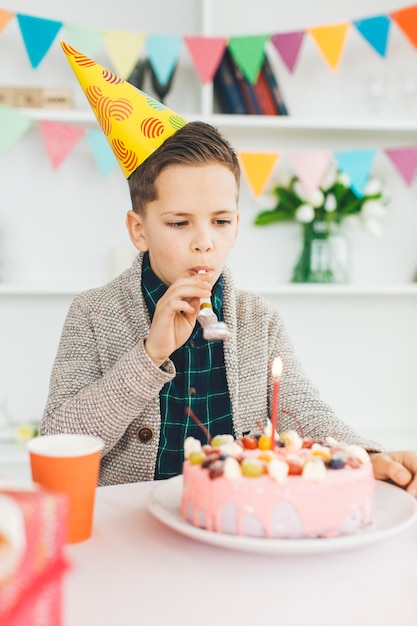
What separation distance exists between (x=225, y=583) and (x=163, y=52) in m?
1.87

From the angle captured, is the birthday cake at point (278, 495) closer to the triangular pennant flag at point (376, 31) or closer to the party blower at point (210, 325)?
the party blower at point (210, 325)

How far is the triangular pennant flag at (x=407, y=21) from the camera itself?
214 centimetres

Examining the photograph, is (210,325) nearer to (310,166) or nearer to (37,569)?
(37,569)

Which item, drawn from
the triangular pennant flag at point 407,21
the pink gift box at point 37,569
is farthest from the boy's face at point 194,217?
the triangular pennant flag at point 407,21

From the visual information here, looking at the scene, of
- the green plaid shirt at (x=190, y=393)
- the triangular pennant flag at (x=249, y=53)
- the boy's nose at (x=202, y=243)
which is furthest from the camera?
the triangular pennant flag at (x=249, y=53)

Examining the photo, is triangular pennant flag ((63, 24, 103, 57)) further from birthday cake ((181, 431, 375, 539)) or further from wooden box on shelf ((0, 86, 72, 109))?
birthday cake ((181, 431, 375, 539))

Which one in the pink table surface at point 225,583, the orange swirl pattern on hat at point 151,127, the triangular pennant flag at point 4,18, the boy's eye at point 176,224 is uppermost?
the triangular pennant flag at point 4,18

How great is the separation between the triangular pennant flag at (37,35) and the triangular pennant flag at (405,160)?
1.11m

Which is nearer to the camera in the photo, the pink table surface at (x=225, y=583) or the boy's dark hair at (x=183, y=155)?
the pink table surface at (x=225, y=583)

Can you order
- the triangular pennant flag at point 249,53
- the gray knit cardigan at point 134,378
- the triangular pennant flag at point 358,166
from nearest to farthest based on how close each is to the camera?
the gray knit cardigan at point 134,378, the triangular pennant flag at point 249,53, the triangular pennant flag at point 358,166

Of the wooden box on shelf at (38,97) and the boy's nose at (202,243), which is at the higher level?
the wooden box on shelf at (38,97)

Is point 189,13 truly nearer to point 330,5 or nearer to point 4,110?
point 330,5

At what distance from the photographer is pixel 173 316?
1052 mm

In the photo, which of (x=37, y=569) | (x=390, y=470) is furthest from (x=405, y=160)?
(x=37, y=569)
